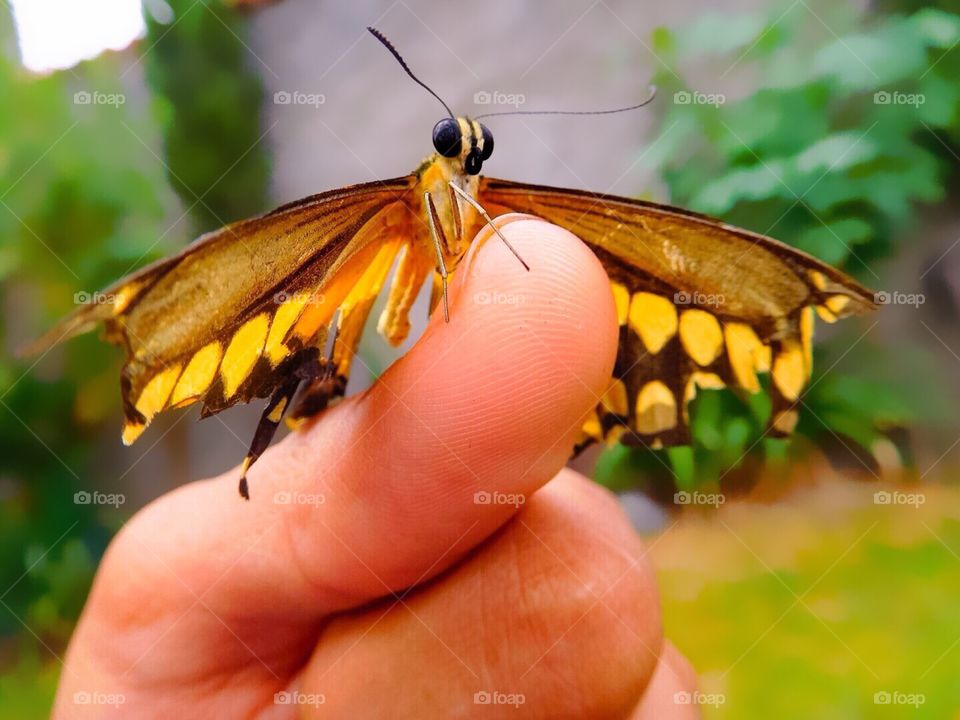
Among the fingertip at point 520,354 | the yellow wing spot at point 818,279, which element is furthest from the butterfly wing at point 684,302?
the fingertip at point 520,354

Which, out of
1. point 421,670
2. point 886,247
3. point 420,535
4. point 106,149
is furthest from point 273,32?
point 886,247

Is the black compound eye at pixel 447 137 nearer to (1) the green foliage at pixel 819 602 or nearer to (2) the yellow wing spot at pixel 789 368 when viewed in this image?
(2) the yellow wing spot at pixel 789 368

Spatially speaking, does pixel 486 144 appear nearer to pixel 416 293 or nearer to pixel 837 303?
pixel 416 293

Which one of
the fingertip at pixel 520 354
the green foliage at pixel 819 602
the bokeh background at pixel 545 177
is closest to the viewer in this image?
the fingertip at pixel 520 354

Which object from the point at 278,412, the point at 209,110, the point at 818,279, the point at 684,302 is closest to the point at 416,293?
the point at 278,412

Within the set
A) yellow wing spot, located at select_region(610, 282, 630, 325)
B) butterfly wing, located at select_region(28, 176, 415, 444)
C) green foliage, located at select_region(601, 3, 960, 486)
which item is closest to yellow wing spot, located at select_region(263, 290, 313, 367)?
butterfly wing, located at select_region(28, 176, 415, 444)

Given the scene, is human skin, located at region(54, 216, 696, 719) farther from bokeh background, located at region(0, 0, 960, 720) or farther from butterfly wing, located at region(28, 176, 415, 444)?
bokeh background, located at region(0, 0, 960, 720)
